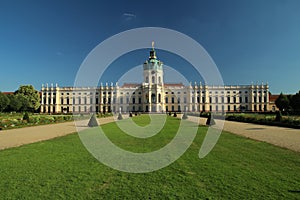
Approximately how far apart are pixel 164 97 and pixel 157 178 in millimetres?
60097

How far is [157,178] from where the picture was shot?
4.05m

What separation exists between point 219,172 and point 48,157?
4.49 m

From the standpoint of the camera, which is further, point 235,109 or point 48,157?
point 235,109

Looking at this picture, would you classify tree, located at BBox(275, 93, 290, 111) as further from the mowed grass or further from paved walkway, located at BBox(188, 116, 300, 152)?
the mowed grass

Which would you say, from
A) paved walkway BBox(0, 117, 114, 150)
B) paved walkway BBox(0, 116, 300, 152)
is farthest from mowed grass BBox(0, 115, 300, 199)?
paved walkway BBox(0, 117, 114, 150)

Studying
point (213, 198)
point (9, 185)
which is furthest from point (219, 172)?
point (9, 185)

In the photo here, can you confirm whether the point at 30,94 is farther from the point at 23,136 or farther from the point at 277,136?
the point at 277,136

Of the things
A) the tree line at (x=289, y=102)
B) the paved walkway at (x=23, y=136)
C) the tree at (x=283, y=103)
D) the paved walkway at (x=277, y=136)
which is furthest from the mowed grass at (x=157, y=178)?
the tree at (x=283, y=103)

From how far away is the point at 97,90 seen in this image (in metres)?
68.1

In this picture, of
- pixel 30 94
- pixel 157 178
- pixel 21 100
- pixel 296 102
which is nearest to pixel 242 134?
pixel 157 178

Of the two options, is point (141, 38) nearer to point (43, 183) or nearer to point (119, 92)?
point (43, 183)

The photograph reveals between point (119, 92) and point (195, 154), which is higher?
point (119, 92)

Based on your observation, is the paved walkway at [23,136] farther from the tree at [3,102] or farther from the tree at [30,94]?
the tree at [30,94]

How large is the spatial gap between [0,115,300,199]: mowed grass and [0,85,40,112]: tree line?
42395mm
